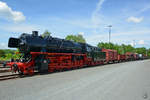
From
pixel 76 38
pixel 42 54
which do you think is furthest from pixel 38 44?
pixel 76 38

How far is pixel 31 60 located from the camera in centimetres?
1210

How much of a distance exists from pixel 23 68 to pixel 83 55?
10624 mm

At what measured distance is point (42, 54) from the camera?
13070 mm

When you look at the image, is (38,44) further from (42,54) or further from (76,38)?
(76,38)

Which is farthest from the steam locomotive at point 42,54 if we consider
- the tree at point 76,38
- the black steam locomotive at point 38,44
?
the tree at point 76,38

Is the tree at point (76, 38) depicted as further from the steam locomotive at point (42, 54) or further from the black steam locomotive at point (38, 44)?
the black steam locomotive at point (38, 44)

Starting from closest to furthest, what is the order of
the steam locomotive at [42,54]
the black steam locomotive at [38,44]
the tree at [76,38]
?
the steam locomotive at [42,54] < the black steam locomotive at [38,44] < the tree at [76,38]

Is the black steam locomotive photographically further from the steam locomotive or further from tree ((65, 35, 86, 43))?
tree ((65, 35, 86, 43))

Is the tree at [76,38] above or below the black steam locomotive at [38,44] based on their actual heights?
above

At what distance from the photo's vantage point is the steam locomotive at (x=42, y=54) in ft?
39.2

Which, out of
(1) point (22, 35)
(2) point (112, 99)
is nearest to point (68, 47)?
(1) point (22, 35)

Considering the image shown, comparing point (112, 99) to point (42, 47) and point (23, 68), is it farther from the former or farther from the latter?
point (42, 47)

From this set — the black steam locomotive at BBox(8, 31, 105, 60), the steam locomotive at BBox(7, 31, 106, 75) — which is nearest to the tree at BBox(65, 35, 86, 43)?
the steam locomotive at BBox(7, 31, 106, 75)

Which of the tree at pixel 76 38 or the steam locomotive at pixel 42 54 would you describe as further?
the tree at pixel 76 38
